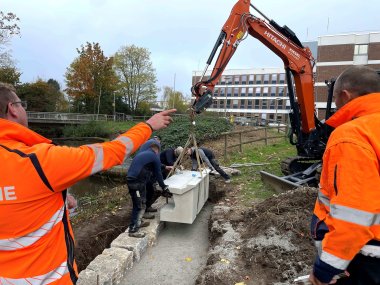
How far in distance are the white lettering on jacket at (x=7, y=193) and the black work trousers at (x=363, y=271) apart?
6.65 ft

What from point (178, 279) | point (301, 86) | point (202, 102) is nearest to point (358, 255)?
point (178, 279)

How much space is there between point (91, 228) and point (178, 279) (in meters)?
2.57

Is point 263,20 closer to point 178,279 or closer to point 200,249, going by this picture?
point 200,249

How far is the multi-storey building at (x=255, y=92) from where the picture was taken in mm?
61875

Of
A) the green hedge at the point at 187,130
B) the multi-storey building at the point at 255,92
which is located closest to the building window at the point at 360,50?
the green hedge at the point at 187,130

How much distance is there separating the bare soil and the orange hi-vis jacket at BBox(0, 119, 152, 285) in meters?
2.77

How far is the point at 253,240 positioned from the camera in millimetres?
4859

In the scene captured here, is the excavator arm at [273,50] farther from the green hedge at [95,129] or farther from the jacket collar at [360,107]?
the green hedge at [95,129]

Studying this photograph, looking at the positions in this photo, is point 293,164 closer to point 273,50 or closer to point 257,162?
point 257,162

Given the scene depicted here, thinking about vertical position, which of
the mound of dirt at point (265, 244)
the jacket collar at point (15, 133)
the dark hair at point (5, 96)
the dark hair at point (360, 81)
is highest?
the dark hair at point (360, 81)

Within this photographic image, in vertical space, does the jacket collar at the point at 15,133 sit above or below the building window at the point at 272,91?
below

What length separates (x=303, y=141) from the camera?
8.48 meters

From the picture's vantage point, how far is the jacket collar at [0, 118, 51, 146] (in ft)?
5.90

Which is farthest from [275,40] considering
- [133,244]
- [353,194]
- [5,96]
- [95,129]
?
[95,129]
